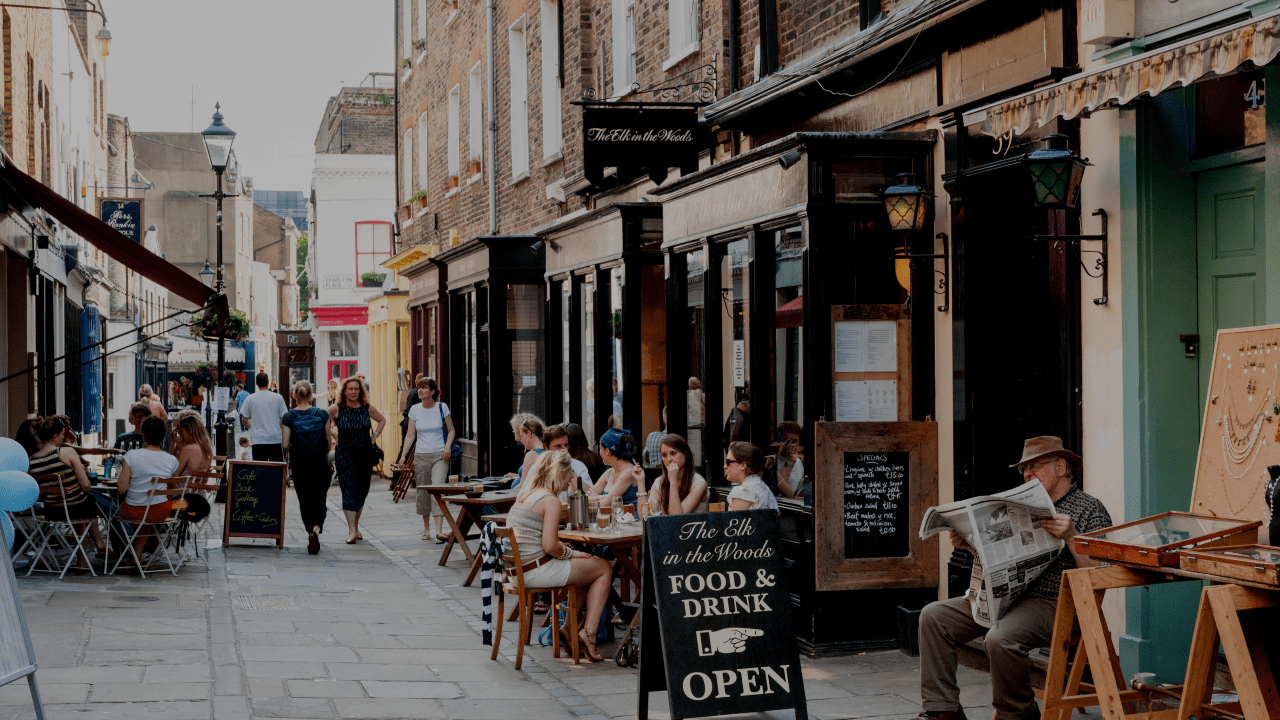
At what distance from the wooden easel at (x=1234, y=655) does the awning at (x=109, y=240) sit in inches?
357

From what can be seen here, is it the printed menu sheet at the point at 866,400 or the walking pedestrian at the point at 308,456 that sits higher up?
the printed menu sheet at the point at 866,400

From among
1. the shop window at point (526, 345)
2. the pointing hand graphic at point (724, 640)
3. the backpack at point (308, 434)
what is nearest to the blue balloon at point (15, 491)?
the pointing hand graphic at point (724, 640)

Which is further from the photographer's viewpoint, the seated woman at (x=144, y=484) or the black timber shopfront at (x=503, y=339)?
the black timber shopfront at (x=503, y=339)

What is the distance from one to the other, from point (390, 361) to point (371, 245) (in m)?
11.7

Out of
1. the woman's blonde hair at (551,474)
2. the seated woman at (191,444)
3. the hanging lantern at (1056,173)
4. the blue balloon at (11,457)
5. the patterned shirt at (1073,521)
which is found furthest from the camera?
the seated woman at (191,444)

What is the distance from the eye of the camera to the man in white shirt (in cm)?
1565

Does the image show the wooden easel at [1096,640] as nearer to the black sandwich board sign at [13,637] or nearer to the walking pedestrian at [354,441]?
the black sandwich board sign at [13,637]

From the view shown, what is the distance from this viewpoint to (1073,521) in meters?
5.98

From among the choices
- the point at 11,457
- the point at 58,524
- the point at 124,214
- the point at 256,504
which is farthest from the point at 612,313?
the point at 124,214

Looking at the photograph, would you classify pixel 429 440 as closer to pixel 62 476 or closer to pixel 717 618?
pixel 62 476

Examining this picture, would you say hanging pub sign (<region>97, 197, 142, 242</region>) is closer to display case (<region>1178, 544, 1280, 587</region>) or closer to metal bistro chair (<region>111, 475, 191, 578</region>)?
metal bistro chair (<region>111, 475, 191, 578</region>)

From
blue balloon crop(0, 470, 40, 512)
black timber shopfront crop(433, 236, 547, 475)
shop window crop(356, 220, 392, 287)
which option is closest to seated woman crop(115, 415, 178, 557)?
blue balloon crop(0, 470, 40, 512)

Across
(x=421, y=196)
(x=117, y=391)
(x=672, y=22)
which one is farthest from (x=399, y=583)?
(x=117, y=391)

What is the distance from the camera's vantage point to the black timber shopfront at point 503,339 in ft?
56.6
